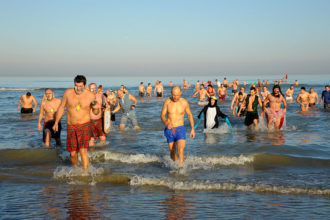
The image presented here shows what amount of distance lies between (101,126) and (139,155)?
1658 mm

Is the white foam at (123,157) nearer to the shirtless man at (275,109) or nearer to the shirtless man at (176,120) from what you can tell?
the shirtless man at (176,120)

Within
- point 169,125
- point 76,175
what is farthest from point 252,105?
point 76,175

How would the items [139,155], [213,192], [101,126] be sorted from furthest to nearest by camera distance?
[101,126] → [139,155] → [213,192]

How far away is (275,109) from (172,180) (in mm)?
6564

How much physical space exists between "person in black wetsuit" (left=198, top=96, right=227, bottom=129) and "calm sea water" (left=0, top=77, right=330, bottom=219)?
0.53 meters

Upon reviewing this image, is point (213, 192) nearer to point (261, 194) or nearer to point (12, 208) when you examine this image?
point (261, 194)

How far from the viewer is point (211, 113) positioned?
12.4 m

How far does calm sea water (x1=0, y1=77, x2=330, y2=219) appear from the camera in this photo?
561 centimetres

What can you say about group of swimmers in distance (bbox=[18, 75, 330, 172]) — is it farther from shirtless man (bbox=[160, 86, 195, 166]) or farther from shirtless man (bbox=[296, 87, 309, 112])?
shirtless man (bbox=[296, 87, 309, 112])

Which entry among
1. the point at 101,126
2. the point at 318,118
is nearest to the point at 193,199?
the point at 101,126

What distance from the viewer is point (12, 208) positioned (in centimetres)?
573

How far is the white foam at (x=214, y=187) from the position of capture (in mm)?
6586

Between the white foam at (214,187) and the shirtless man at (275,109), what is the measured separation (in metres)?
5.75

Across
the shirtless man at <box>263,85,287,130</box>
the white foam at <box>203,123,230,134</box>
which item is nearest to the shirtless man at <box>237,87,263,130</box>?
the shirtless man at <box>263,85,287,130</box>
